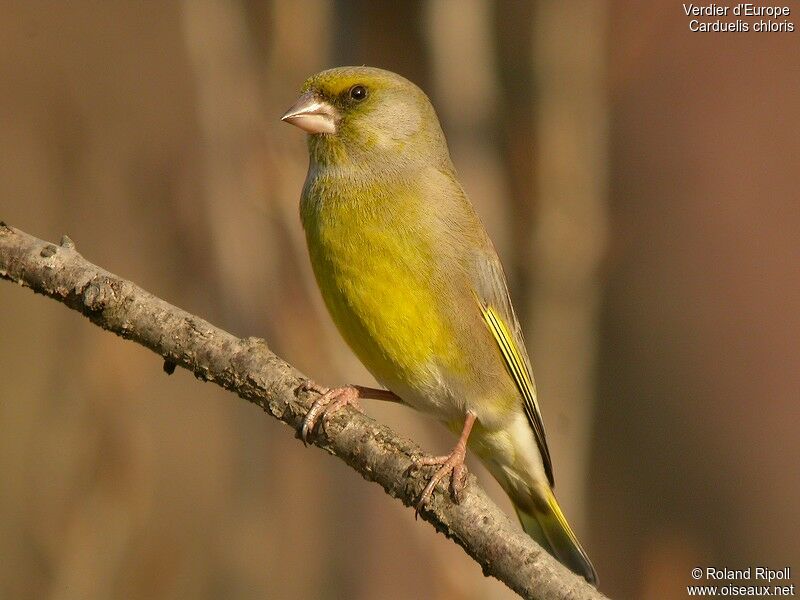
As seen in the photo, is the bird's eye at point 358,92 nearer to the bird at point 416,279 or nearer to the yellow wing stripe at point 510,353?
the bird at point 416,279

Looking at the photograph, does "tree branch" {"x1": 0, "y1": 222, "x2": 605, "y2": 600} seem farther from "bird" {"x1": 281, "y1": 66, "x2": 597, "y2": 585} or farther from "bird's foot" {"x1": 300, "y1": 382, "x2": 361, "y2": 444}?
"bird" {"x1": 281, "y1": 66, "x2": 597, "y2": 585}

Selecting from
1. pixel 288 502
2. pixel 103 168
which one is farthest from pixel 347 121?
pixel 103 168

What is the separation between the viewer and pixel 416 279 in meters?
3.72

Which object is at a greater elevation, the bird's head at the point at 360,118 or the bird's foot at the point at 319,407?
the bird's head at the point at 360,118

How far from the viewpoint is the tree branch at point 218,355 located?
3176 mm

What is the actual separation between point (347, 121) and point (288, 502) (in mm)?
2896

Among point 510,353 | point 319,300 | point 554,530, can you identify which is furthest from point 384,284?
point 554,530

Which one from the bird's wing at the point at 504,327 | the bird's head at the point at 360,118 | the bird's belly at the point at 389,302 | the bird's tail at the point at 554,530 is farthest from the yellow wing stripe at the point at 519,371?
the bird's head at the point at 360,118

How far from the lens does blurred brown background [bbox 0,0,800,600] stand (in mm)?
4410

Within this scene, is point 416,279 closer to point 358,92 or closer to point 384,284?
point 384,284

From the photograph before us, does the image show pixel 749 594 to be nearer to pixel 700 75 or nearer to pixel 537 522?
pixel 537 522

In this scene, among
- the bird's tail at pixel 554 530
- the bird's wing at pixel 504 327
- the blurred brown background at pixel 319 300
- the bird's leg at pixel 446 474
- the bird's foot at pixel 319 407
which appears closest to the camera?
the bird's leg at pixel 446 474

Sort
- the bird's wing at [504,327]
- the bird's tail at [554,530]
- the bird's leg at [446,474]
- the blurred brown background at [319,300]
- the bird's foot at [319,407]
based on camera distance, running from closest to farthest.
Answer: the bird's leg at [446,474]
the bird's foot at [319,407]
the bird's wing at [504,327]
the bird's tail at [554,530]
the blurred brown background at [319,300]

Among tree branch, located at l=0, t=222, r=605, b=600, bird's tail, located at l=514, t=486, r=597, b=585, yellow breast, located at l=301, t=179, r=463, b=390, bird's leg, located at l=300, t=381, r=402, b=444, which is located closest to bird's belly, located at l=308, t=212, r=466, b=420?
yellow breast, located at l=301, t=179, r=463, b=390
